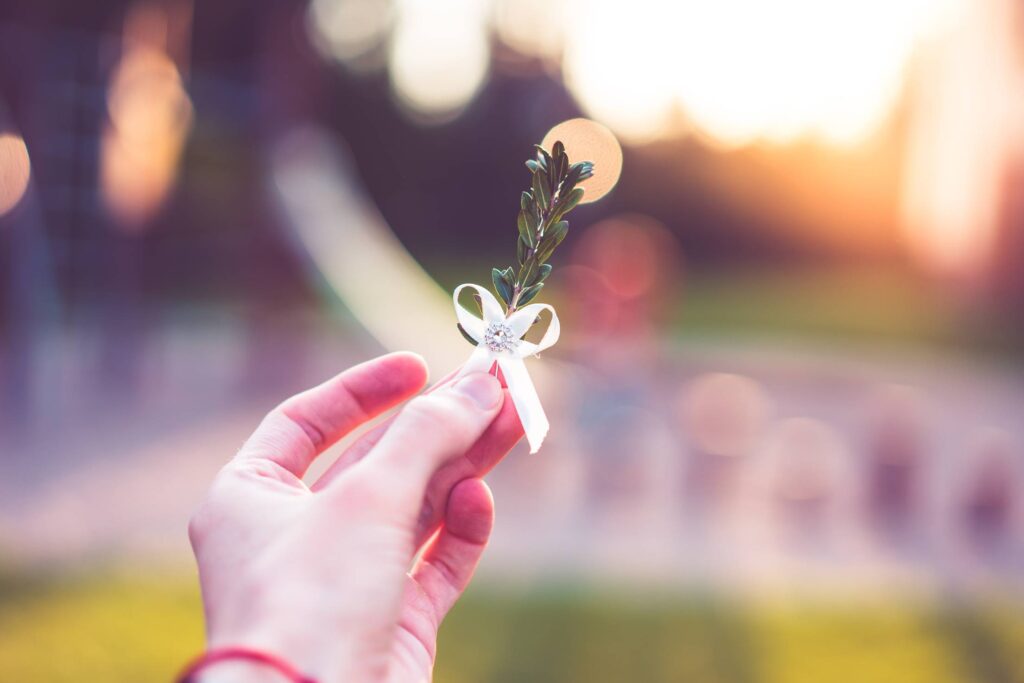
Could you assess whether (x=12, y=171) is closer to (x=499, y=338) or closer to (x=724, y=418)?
(x=499, y=338)

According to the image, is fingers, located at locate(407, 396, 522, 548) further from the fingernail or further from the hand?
the fingernail

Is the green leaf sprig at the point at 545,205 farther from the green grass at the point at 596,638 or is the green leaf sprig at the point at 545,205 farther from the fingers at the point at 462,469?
the green grass at the point at 596,638

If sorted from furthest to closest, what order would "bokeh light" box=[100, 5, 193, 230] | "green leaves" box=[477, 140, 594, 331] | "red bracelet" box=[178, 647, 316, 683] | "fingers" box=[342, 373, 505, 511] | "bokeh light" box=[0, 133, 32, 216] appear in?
"bokeh light" box=[100, 5, 193, 230] < "bokeh light" box=[0, 133, 32, 216] < "green leaves" box=[477, 140, 594, 331] < "fingers" box=[342, 373, 505, 511] < "red bracelet" box=[178, 647, 316, 683]

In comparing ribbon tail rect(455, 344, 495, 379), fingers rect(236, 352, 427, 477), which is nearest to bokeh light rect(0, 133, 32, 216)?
fingers rect(236, 352, 427, 477)

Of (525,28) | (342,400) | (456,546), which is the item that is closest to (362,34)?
(525,28)

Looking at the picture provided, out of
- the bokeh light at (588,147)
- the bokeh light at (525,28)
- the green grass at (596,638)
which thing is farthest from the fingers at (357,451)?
the bokeh light at (525,28)
